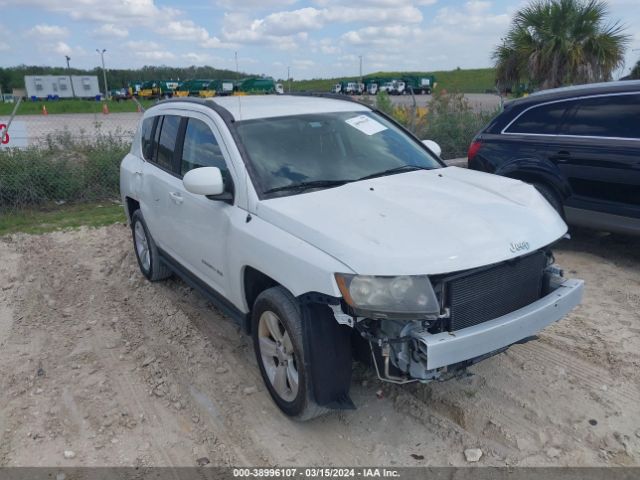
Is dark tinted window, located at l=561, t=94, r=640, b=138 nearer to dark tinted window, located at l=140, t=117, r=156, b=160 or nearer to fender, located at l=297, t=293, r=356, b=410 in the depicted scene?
fender, located at l=297, t=293, r=356, b=410

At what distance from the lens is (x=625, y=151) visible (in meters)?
5.50

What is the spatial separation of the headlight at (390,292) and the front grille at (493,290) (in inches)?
5.7

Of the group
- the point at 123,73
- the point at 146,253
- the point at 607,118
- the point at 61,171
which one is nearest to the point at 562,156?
the point at 607,118

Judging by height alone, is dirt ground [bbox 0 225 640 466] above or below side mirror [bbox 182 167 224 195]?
below

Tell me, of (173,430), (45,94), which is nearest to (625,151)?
(173,430)

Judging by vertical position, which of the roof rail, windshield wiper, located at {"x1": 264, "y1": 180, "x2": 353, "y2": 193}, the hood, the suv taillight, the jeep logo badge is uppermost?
the roof rail

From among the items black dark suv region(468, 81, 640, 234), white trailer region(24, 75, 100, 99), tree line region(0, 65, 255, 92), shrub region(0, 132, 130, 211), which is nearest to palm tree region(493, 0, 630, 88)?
black dark suv region(468, 81, 640, 234)

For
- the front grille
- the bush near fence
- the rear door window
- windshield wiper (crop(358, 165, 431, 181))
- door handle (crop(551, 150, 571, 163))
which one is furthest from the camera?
the bush near fence

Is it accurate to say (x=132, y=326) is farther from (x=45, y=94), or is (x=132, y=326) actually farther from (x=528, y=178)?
(x=45, y=94)

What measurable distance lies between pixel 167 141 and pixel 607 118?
173 inches

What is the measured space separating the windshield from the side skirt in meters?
0.90

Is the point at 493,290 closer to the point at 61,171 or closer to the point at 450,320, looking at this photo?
the point at 450,320

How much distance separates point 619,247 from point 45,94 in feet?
176

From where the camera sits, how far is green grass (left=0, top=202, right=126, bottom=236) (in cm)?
791
